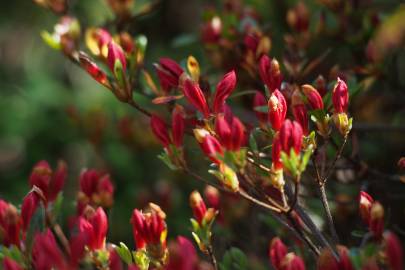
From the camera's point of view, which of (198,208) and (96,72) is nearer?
(198,208)

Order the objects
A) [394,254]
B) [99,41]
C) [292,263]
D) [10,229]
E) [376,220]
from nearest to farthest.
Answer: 1. [394,254]
2. [292,263]
3. [376,220]
4. [10,229]
5. [99,41]

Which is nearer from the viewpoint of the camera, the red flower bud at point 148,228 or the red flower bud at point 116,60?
the red flower bud at point 148,228

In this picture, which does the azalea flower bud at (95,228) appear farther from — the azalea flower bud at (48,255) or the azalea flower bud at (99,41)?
the azalea flower bud at (99,41)

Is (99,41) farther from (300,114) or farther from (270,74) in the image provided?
(300,114)

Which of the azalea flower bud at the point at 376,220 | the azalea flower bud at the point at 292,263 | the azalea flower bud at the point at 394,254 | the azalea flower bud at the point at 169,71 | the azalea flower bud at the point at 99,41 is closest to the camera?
the azalea flower bud at the point at 394,254

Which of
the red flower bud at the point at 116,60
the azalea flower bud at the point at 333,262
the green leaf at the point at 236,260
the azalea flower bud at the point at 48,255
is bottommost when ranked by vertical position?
the green leaf at the point at 236,260

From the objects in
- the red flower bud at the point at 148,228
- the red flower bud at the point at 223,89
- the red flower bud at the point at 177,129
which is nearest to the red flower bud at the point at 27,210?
the red flower bud at the point at 148,228

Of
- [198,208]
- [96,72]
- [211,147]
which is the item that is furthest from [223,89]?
[96,72]

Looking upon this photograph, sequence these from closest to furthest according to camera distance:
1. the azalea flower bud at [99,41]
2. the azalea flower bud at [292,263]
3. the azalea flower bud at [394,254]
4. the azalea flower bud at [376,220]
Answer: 1. the azalea flower bud at [394,254]
2. the azalea flower bud at [292,263]
3. the azalea flower bud at [376,220]
4. the azalea flower bud at [99,41]

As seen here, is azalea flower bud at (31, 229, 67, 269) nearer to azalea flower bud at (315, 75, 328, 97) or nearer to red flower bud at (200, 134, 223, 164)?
red flower bud at (200, 134, 223, 164)
